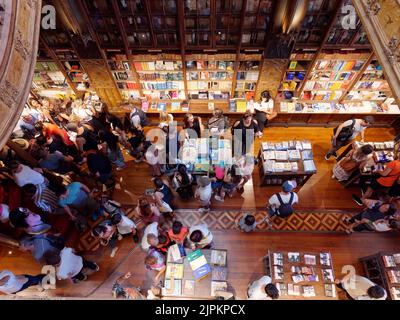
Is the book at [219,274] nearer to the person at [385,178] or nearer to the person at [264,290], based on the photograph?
the person at [264,290]

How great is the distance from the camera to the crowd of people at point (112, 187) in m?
5.05

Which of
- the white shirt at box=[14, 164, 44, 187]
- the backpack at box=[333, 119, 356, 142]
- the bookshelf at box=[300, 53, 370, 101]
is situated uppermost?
the bookshelf at box=[300, 53, 370, 101]

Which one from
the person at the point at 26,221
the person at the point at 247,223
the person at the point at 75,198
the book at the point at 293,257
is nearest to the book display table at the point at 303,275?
the book at the point at 293,257

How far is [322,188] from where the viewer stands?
7.16 metres

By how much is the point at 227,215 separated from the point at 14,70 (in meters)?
5.42

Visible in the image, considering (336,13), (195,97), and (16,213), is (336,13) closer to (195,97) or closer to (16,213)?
(195,97)

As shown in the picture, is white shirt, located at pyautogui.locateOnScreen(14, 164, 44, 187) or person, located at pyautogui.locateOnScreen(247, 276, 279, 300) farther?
white shirt, located at pyautogui.locateOnScreen(14, 164, 44, 187)

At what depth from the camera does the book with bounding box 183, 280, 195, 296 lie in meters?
4.90

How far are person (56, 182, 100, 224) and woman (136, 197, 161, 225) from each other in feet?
4.31

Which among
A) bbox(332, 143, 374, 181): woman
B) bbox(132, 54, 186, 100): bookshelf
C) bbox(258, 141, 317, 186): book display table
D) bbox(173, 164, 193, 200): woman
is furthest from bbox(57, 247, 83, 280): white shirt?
bbox(332, 143, 374, 181): woman

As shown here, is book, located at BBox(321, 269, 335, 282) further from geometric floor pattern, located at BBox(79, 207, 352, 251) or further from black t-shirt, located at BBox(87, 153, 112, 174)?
black t-shirt, located at BBox(87, 153, 112, 174)
